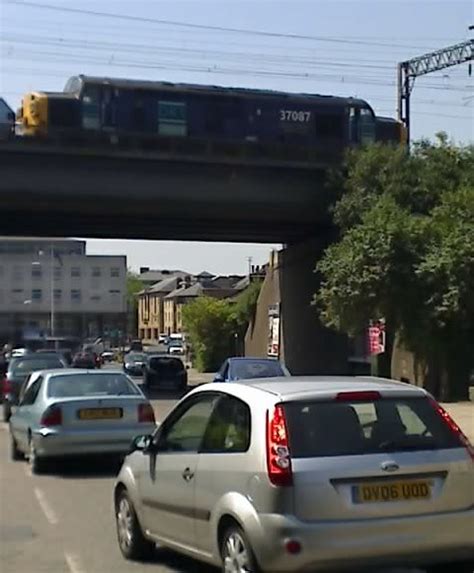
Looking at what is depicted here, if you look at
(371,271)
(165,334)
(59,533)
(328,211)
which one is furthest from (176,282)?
(59,533)

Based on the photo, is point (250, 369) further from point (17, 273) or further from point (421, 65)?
point (17, 273)

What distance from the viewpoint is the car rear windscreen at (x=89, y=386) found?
629 inches

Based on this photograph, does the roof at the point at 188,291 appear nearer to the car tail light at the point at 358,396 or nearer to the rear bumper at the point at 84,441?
the rear bumper at the point at 84,441

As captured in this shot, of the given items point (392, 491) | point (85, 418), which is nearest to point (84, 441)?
point (85, 418)

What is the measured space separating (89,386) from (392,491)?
9083 mm

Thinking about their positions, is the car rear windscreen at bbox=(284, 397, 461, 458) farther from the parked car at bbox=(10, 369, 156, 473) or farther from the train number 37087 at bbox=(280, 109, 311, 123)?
the train number 37087 at bbox=(280, 109, 311, 123)

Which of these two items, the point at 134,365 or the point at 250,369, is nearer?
the point at 250,369

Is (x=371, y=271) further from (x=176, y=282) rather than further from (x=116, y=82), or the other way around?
(x=176, y=282)

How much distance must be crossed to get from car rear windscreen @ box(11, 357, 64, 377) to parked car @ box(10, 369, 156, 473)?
43.1 feet

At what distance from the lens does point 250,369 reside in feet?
81.5

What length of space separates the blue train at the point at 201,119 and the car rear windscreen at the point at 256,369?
1848cm

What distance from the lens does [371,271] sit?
34.5 m

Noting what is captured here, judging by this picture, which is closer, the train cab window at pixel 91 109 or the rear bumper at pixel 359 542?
the rear bumper at pixel 359 542

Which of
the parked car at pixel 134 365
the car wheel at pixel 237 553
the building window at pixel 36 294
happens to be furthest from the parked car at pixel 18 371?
the building window at pixel 36 294
